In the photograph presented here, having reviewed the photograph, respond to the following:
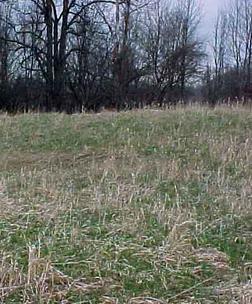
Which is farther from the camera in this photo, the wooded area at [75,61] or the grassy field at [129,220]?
the wooded area at [75,61]

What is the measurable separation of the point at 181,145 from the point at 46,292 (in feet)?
22.2

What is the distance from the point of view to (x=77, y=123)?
1201 cm

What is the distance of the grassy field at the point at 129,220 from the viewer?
3.30 m

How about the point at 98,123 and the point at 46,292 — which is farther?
the point at 98,123

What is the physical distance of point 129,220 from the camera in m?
4.72

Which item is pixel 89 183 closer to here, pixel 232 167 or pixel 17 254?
pixel 232 167

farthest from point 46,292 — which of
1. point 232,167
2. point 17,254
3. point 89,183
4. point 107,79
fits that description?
point 107,79

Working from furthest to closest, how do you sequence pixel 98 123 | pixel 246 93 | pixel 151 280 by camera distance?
pixel 246 93
pixel 98 123
pixel 151 280

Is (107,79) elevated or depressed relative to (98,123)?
elevated

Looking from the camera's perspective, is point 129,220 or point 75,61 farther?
point 75,61

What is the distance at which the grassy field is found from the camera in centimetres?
330

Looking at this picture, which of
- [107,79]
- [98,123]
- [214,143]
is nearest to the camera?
[214,143]

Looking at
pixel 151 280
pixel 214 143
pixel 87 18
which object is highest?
pixel 87 18

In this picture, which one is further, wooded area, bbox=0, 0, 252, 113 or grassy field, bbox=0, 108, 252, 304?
wooded area, bbox=0, 0, 252, 113
